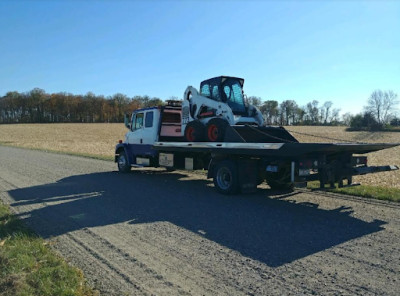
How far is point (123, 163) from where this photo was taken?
45.8ft

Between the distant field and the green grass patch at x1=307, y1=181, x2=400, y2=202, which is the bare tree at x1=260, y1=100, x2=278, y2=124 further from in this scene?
the green grass patch at x1=307, y1=181, x2=400, y2=202

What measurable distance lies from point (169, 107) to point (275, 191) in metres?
5.39

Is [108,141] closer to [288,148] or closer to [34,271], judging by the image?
[288,148]

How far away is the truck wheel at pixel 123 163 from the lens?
45.1 feet

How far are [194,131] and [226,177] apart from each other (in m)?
2.22

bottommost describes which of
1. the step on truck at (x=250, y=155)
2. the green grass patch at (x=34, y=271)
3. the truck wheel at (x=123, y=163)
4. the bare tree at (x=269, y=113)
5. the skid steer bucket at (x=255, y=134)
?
the green grass patch at (x=34, y=271)

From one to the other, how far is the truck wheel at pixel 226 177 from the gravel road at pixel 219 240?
0.32 m

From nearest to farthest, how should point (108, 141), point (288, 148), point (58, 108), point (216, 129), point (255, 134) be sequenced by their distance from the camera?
1. point (288, 148)
2. point (255, 134)
3. point (216, 129)
4. point (108, 141)
5. point (58, 108)

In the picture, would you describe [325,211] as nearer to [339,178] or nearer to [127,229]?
[339,178]

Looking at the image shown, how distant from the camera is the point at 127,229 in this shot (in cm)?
590

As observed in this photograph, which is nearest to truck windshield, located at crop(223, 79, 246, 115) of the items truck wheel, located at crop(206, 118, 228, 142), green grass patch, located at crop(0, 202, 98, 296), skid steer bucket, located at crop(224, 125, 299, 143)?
truck wheel, located at crop(206, 118, 228, 142)

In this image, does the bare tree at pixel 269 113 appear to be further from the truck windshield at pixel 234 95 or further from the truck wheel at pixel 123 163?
the truck wheel at pixel 123 163

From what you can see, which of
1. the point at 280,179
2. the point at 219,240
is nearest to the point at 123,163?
the point at 280,179

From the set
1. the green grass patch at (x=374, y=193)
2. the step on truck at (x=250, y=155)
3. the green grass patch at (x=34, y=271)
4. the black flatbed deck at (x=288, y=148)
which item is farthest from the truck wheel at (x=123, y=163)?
the green grass patch at (x=34, y=271)
